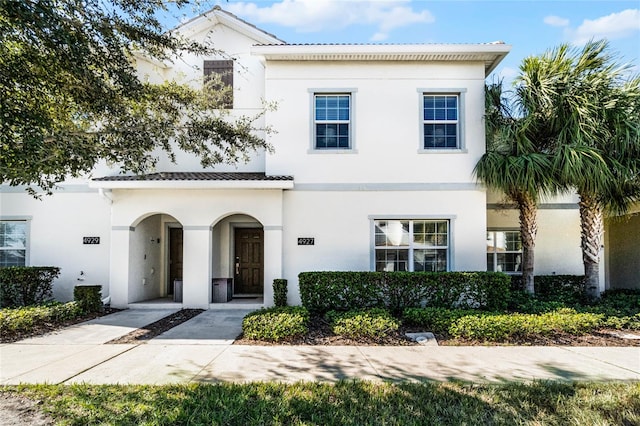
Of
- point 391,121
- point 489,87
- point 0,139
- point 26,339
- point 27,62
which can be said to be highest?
point 489,87

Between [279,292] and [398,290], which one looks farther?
[279,292]

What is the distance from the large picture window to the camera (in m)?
11.2

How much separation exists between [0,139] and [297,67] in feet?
26.0

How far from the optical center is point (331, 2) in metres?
10.2

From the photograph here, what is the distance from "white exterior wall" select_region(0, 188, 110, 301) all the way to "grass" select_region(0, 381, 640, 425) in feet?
24.5

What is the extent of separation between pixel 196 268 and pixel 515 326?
313 inches

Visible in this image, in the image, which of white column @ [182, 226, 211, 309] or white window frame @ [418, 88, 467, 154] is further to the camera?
white window frame @ [418, 88, 467, 154]

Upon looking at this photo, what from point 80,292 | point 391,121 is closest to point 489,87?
point 391,121

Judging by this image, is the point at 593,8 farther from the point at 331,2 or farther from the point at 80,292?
the point at 80,292

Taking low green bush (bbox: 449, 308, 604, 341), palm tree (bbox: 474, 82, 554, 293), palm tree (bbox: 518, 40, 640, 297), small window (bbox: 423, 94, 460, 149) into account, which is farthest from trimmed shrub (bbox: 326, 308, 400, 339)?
palm tree (bbox: 518, 40, 640, 297)

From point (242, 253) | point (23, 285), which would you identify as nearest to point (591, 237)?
point (242, 253)

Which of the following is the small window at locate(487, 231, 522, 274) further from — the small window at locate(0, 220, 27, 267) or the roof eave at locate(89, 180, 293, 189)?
the small window at locate(0, 220, 27, 267)

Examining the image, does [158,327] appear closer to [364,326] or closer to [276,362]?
[276,362]

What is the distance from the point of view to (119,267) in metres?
11.2
